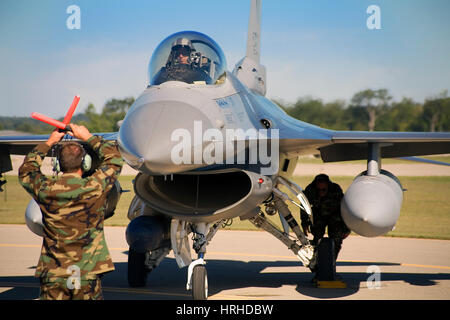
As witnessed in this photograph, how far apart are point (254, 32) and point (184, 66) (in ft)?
23.6

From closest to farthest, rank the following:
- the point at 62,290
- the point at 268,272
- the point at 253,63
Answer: the point at 62,290, the point at 253,63, the point at 268,272

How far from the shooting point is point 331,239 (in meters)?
9.66

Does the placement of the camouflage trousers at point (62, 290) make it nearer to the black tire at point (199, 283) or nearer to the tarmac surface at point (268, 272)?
the black tire at point (199, 283)

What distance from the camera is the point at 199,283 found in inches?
290

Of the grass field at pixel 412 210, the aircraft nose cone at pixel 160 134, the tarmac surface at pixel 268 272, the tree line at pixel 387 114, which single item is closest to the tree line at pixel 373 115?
the tree line at pixel 387 114

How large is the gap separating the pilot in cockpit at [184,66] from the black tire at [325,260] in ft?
11.9

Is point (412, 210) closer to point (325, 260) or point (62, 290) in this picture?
point (325, 260)

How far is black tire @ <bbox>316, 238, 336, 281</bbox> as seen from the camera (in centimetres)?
959

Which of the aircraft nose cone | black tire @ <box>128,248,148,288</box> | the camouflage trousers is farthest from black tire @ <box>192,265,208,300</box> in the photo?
the camouflage trousers

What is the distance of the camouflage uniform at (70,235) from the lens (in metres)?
4.94

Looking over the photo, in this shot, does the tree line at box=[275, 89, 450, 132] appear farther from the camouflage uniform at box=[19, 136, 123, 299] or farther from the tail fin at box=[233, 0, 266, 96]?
the camouflage uniform at box=[19, 136, 123, 299]

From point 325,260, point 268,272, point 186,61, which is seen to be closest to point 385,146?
point 325,260
